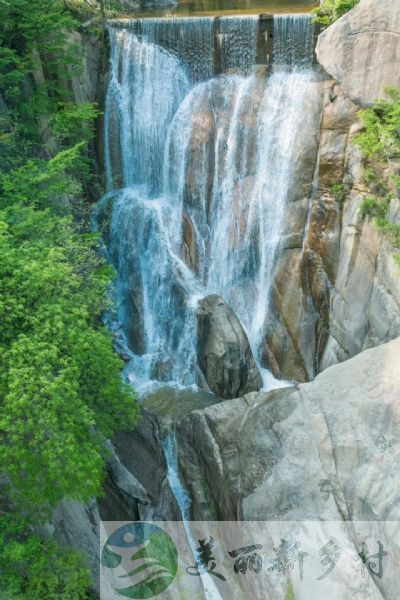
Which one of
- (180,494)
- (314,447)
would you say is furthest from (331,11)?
(180,494)

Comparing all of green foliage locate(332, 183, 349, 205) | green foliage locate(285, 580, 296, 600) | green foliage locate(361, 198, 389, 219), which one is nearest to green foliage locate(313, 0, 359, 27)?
green foliage locate(332, 183, 349, 205)

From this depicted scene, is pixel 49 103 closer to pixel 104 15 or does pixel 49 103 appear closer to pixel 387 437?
pixel 104 15

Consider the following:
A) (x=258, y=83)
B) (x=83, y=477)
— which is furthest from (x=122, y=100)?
(x=83, y=477)

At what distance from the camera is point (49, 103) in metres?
16.0

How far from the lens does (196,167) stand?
1609 cm

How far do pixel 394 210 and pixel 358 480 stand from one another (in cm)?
637

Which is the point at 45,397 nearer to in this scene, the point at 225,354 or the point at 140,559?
the point at 140,559

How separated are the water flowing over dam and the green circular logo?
4367mm

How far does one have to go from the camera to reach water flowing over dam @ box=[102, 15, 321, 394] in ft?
48.7

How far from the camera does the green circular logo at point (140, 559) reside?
37.2ft

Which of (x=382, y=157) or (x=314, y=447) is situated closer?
(x=314, y=447)

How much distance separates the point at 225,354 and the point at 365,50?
8.50m

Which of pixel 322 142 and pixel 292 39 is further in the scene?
pixel 292 39

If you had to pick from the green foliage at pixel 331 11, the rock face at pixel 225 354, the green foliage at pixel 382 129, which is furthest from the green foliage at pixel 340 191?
the green foliage at pixel 331 11
